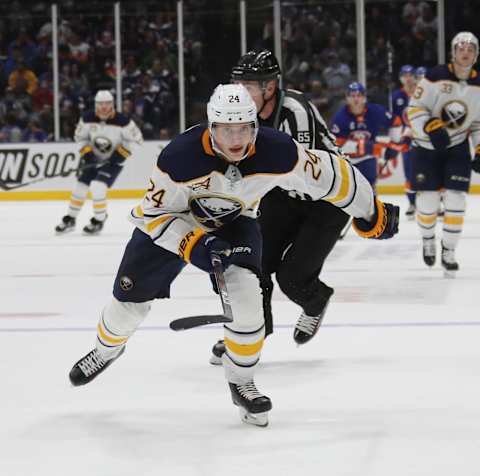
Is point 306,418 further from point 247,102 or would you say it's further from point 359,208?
point 247,102

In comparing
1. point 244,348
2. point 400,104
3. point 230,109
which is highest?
point 230,109

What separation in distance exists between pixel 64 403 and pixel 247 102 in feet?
3.49

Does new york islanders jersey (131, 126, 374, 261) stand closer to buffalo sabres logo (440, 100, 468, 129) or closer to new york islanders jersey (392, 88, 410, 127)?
buffalo sabres logo (440, 100, 468, 129)

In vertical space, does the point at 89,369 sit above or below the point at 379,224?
below

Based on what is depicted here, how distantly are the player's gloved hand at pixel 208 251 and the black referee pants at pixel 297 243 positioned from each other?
1.05 meters

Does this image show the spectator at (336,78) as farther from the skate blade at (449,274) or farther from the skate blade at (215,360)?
the skate blade at (215,360)

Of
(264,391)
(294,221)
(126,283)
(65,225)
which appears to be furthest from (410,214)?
(126,283)

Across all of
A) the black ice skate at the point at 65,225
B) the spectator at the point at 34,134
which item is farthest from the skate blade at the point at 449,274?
the spectator at the point at 34,134

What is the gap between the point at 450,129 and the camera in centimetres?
613

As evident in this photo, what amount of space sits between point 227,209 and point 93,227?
→ 6025 mm

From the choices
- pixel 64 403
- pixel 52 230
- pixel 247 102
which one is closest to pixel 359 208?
pixel 247 102

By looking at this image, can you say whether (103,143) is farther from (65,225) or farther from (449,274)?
(449,274)

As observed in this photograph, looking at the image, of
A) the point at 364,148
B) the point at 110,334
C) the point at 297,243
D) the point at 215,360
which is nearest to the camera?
the point at 110,334

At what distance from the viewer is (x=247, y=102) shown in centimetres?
301
